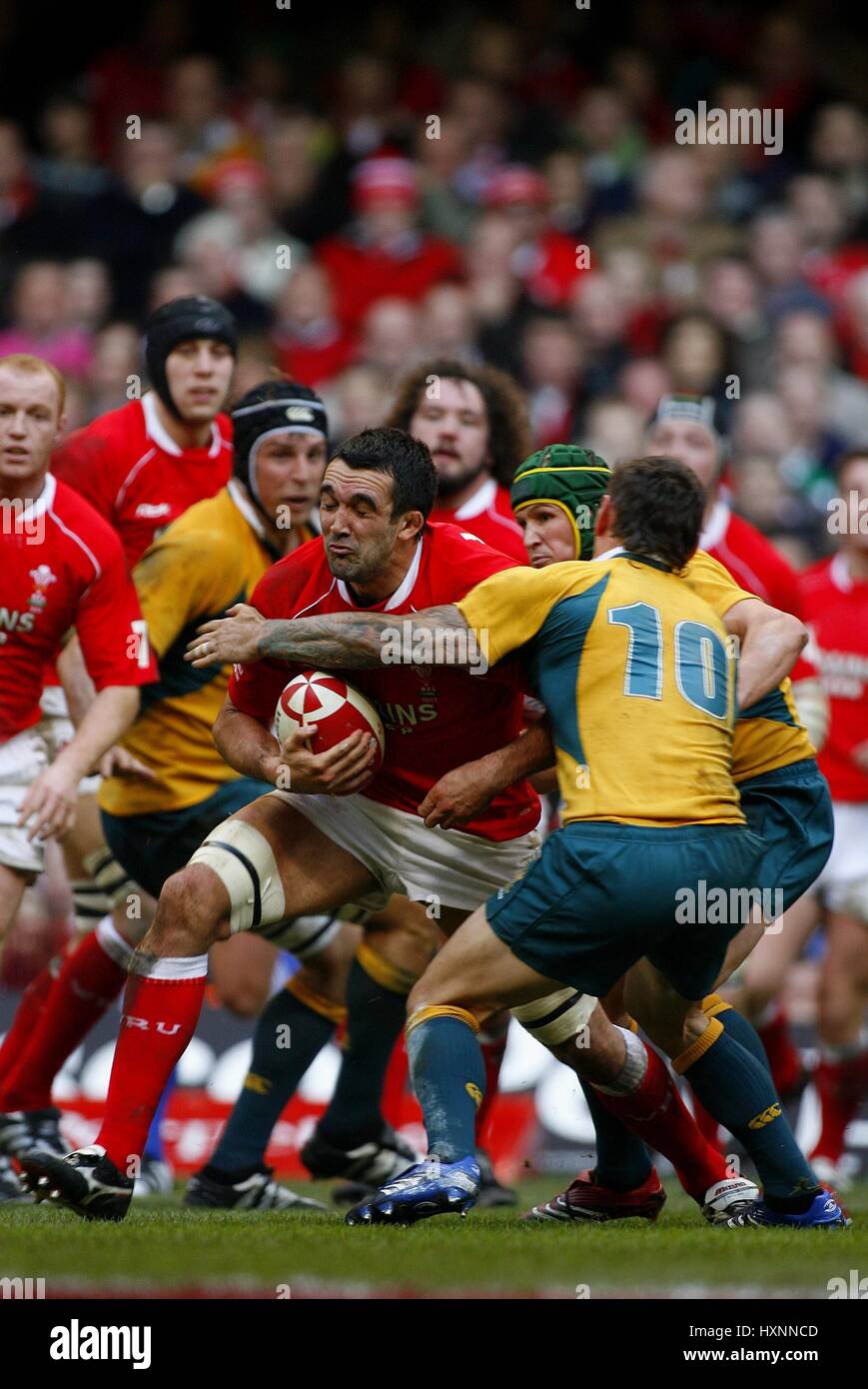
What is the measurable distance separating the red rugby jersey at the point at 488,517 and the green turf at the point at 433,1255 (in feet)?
8.42

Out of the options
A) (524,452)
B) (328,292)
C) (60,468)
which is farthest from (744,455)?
(60,468)

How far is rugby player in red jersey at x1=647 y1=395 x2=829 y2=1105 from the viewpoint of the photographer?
24.6ft

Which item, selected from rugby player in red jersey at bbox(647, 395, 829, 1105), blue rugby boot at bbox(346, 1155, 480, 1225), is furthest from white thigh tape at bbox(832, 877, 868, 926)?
blue rugby boot at bbox(346, 1155, 480, 1225)

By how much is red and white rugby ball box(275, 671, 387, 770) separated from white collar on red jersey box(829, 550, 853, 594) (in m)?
3.99

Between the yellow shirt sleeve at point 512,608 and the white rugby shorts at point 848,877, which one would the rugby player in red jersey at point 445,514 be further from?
the white rugby shorts at point 848,877

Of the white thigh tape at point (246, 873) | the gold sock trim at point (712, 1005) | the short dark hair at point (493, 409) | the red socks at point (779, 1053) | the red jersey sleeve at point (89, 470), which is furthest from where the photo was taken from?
the red socks at point (779, 1053)

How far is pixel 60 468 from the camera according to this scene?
741 cm

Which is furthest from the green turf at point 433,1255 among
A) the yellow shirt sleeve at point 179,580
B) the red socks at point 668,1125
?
the yellow shirt sleeve at point 179,580

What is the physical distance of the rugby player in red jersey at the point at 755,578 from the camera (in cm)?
751

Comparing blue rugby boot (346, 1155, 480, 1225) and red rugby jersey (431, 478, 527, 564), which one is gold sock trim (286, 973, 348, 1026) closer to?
red rugby jersey (431, 478, 527, 564)

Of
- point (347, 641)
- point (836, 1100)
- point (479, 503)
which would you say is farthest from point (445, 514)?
point (836, 1100)

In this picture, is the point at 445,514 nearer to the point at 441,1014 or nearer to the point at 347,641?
the point at 347,641

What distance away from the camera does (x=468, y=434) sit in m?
7.59

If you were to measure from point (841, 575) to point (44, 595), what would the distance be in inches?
160
